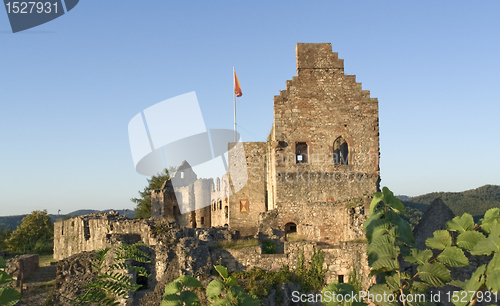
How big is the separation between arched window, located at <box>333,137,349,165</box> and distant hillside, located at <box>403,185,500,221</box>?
1930 inches

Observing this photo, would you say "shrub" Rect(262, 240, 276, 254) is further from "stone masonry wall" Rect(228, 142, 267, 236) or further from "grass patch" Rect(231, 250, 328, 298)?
"stone masonry wall" Rect(228, 142, 267, 236)

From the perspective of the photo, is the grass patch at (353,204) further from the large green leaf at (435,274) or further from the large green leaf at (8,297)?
the large green leaf at (8,297)

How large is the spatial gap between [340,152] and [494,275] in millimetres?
19502

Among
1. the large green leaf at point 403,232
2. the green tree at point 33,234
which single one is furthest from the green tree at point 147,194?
the large green leaf at point 403,232

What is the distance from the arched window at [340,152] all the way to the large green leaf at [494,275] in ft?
53.7

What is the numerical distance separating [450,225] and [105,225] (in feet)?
57.6

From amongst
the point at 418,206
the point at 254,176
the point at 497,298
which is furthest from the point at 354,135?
the point at 418,206

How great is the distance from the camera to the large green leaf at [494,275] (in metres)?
7.71

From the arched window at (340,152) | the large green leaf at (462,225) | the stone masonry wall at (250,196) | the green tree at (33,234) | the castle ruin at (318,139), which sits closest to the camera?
the large green leaf at (462,225)

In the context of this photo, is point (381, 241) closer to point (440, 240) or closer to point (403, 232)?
point (403, 232)

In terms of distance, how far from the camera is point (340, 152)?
2720 centimetres

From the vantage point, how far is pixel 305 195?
23.9 meters

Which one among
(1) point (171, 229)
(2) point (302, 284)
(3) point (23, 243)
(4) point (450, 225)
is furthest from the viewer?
(3) point (23, 243)

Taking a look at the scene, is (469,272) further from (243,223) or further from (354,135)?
(243,223)
